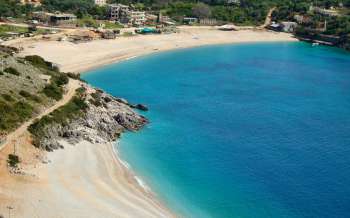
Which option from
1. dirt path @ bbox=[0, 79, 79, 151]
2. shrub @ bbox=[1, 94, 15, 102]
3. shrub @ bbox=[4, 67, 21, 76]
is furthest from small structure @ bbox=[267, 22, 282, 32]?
shrub @ bbox=[1, 94, 15, 102]

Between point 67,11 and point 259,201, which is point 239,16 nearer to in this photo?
point 67,11

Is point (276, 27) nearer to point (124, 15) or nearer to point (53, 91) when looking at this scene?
point (124, 15)

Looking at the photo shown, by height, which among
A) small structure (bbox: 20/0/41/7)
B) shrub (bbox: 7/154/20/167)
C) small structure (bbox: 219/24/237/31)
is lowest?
shrub (bbox: 7/154/20/167)

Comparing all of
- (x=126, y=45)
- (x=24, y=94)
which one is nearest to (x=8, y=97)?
(x=24, y=94)

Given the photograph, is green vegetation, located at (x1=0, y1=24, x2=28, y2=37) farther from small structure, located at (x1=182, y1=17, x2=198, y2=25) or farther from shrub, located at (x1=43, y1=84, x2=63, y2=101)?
shrub, located at (x1=43, y1=84, x2=63, y2=101)

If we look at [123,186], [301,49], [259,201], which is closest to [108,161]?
[123,186]

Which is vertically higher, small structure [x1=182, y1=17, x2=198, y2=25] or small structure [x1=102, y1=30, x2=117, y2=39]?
small structure [x1=182, y1=17, x2=198, y2=25]

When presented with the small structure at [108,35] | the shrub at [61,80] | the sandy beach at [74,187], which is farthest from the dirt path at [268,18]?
the sandy beach at [74,187]
